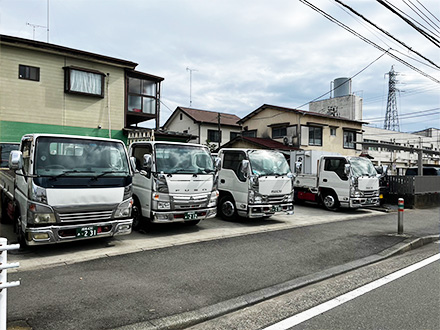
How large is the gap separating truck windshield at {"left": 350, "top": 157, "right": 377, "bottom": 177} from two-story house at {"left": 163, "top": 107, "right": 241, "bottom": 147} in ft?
63.7

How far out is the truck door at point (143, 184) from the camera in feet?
24.2

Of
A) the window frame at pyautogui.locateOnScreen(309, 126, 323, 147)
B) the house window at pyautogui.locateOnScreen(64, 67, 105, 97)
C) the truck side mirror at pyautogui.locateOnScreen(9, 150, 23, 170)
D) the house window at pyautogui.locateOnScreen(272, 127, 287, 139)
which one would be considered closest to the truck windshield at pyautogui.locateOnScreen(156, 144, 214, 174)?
the truck side mirror at pyautogui.locateOnScreen(9, 150, 23, 170)

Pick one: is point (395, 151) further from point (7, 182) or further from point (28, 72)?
point (7, 182)

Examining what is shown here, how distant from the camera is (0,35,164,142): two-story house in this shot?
14672 mm

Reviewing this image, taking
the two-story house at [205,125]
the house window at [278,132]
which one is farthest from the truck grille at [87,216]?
the two-story house at [205,125]

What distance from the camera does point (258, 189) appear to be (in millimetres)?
8945

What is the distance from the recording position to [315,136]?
26.9m

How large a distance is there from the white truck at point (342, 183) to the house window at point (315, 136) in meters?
13.6

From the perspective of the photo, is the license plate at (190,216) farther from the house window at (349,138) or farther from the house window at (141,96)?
the house window at (349,138)

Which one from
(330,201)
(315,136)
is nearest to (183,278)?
(330,201)

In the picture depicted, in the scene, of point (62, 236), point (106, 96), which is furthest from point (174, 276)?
point (106, 96)

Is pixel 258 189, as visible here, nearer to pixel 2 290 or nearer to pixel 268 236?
pixel 268 236

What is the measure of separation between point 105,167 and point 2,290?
3673 mm

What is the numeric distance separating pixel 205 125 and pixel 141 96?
45.8 ft
